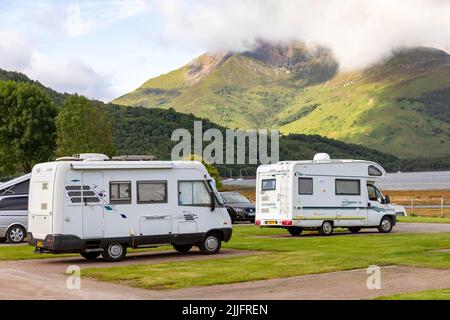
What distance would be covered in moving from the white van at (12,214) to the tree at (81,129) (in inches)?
1311

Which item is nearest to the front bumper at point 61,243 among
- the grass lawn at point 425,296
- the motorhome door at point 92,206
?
the motorhome door at point 92,206

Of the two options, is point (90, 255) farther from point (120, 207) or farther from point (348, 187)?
point (348, 187)

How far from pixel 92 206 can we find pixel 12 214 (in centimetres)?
917

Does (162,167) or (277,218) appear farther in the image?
(277,218)

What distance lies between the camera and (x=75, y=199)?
68.1ft

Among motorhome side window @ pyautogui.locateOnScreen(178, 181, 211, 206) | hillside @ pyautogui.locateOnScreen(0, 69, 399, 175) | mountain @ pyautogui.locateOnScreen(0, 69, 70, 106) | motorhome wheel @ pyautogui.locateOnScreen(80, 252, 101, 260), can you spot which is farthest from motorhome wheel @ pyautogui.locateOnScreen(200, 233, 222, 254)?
mountain @ pyautogui.locateOnScreen(0, 69, 70, 106)

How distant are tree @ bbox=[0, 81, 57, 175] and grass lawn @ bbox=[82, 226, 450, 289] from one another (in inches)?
1768

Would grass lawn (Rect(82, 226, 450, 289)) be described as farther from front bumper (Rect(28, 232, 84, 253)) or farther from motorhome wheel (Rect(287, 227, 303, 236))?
motorhome wheel (Rect(287, 227, 303, 236))

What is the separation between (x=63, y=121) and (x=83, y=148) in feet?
10.1

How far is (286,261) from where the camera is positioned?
20.4 metres

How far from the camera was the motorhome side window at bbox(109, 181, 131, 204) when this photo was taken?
2152 cm

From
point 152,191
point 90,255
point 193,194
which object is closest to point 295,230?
point 193,194
